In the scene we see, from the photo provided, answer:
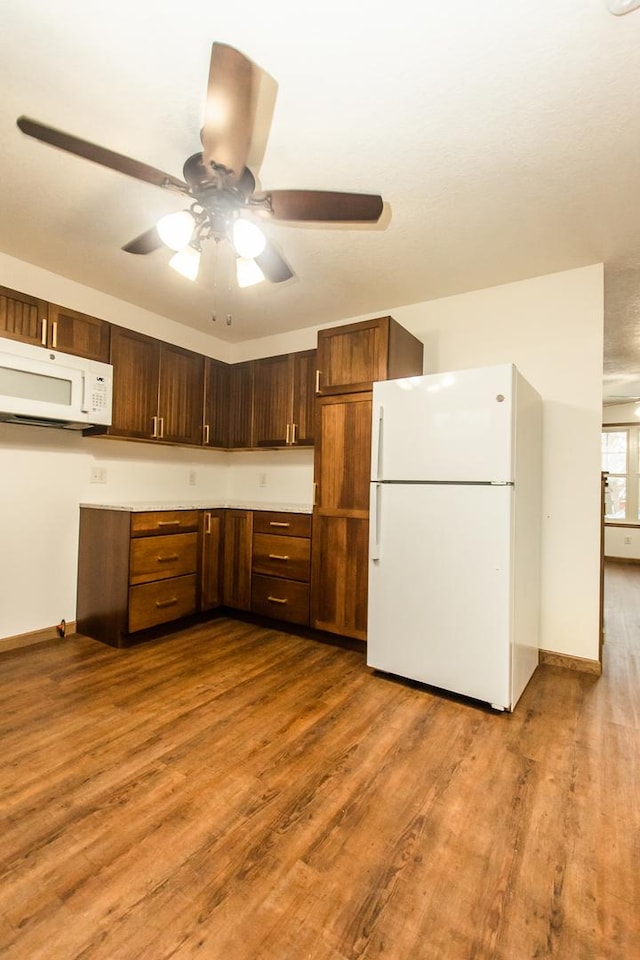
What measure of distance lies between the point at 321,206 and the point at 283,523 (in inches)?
83.3

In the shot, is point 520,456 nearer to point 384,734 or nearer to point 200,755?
point 384,734

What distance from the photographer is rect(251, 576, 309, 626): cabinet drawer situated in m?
3.10

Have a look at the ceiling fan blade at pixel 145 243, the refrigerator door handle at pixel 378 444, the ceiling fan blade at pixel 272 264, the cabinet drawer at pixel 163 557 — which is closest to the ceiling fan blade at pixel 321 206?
the ceiling fan blade at pixel 272 264

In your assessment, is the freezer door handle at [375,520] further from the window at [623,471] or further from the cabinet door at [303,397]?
the window at [623,471]

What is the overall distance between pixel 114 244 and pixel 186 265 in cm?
94

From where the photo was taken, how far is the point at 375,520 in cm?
249

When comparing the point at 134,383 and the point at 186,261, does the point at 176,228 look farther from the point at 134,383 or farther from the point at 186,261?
the point at 134,383

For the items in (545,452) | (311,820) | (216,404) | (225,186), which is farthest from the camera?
(216,404)

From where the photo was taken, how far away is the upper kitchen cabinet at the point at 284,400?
3.48 m

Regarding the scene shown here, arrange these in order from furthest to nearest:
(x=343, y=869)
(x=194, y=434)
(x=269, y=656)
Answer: (x=194, y=434)
(x=269, y=656)
(x=343, y=869)

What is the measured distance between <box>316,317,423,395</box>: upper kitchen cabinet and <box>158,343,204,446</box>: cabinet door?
116cm

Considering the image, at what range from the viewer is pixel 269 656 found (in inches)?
110

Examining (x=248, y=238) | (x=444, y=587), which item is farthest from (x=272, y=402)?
(x=444, y=587)

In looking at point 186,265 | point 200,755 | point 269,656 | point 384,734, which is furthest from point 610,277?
point 200,755
